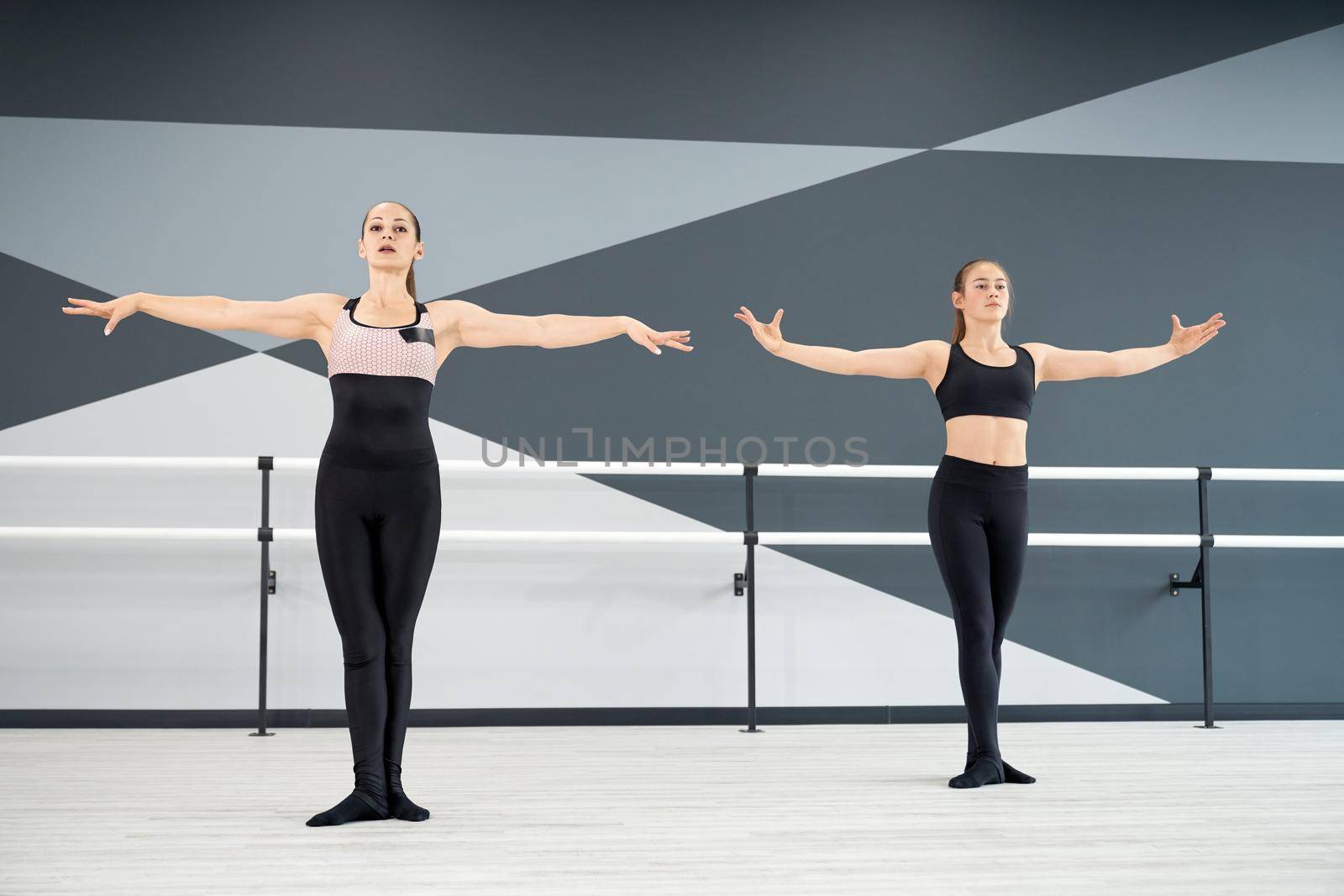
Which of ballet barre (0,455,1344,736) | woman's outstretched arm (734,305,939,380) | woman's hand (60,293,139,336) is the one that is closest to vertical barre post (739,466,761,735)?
ballet barre (0,455,1344,736)

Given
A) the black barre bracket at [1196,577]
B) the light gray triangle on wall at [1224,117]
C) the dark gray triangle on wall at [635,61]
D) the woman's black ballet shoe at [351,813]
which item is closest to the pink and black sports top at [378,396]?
the woman's black ballet shoe at [351,813]

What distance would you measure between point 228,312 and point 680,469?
1451 mm

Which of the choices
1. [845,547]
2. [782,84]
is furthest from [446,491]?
[782,84]

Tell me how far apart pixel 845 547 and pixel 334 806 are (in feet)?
6.26

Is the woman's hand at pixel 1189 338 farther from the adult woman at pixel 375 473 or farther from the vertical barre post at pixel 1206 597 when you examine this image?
the adult woman at pixel 375 473

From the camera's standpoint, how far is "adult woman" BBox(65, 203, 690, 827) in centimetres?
196

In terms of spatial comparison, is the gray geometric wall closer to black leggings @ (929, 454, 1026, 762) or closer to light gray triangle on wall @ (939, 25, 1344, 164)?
light gray triangle on wall @ (939, 25, 1344, 164)

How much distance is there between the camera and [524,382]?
11.2 feet

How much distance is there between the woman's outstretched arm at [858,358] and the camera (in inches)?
98.2

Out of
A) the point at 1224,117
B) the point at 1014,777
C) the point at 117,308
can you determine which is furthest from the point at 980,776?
the point at 1224,117

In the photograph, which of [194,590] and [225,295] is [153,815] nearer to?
[194,590]

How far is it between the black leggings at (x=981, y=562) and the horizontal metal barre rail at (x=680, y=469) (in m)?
0.71

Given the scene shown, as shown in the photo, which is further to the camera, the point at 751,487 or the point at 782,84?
the point at 782,84

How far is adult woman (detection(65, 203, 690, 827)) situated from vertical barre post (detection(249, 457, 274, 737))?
1.02 m
